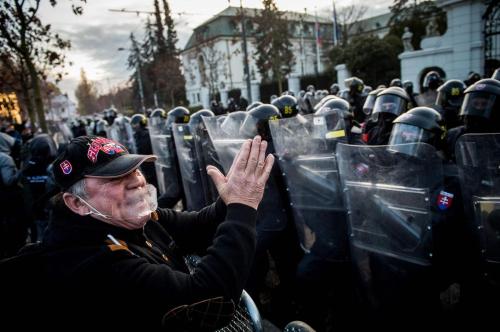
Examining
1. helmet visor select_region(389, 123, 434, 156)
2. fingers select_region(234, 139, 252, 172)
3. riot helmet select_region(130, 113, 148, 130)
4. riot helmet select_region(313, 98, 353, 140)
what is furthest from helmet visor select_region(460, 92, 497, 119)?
riot helmet select_region(130, 113, 148, 130)

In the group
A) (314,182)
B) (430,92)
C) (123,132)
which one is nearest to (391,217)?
(314,182)

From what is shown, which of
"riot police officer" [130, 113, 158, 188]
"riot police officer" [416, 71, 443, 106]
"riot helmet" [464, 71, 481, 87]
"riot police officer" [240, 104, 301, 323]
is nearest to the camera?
"riot police officer" [240, 104, 301, 323]

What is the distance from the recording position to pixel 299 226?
2.96m

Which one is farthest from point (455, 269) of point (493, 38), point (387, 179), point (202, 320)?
point (493, 38)

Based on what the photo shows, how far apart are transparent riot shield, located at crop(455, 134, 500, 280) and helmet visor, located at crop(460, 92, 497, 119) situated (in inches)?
70.4

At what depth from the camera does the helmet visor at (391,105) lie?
4441 mm

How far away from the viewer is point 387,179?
2.14 metres

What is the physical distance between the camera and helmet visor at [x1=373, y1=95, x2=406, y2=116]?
14.6 feet

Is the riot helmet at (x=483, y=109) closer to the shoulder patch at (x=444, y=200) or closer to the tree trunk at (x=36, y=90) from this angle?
the shoulder patch at (x=444, y=200)

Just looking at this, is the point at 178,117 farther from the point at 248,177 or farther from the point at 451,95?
the point at 248,177

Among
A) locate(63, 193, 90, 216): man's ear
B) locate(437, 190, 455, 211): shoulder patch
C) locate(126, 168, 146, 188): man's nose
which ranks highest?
locate(126, 168, 146, 188): man's nose

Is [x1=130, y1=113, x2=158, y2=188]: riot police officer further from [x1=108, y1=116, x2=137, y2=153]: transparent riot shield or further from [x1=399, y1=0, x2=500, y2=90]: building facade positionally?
[x1=399, y1=0, x2=500, y2=90]: building facade

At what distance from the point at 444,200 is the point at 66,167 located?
2.10 m

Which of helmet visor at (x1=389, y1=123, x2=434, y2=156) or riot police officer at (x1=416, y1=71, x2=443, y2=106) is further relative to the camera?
riot police officer at (x1=416, y1=71, x2=443, y2=106)
